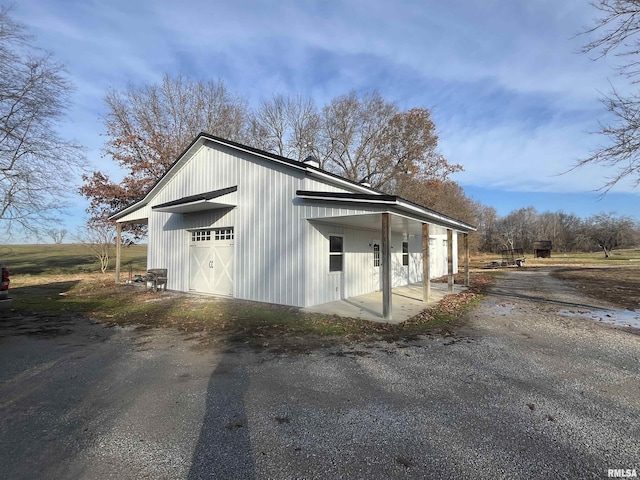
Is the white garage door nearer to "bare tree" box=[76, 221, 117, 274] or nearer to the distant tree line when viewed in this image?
"bare tree" box=[76, 221, 117, 274]

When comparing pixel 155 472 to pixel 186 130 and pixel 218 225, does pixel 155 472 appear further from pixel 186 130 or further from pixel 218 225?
pixel 186 130

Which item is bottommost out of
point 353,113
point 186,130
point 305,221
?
point 305,221

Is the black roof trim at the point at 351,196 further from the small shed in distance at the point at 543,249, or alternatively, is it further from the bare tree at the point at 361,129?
the small shed in distance at the point at 543,249

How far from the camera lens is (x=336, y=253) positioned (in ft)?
35.6

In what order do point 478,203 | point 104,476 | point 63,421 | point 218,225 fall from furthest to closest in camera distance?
point 478,203, point 218,225, point 63,421, point 104,476

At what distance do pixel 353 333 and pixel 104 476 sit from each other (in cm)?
498

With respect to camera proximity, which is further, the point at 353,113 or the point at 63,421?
the point at 353,113

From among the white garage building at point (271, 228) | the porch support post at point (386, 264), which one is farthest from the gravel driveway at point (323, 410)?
the white garage building at point (271, 228)

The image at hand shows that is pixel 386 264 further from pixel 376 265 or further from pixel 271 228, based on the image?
pixel 376 265

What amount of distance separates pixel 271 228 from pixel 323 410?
7346 mm

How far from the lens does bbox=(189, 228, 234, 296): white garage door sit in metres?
11.7

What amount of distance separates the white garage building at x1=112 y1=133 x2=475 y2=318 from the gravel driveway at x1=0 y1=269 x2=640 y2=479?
11.6 feet

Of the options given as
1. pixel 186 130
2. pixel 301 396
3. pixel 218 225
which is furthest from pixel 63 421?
pixel 186 130

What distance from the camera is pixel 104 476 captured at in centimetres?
246
